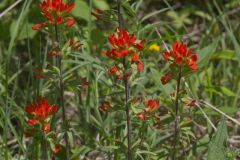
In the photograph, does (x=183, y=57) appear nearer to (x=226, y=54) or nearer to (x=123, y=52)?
(x=123, y=52)

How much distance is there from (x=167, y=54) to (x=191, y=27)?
241 centimetres

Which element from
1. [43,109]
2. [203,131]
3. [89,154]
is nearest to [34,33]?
[89,154]

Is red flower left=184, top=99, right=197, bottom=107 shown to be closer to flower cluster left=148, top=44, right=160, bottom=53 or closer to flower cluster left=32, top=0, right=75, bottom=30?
flower cluster left=32, top=0, right=75, bottom=30

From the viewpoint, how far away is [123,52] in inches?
67.8

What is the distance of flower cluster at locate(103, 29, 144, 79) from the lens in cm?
174

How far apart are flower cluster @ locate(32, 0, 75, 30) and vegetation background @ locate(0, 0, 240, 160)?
14 centimetres

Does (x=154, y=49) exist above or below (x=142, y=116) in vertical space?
above

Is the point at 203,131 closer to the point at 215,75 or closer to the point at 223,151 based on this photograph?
the point at 215,75

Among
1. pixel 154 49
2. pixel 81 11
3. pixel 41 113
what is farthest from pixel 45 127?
pixel 81 11

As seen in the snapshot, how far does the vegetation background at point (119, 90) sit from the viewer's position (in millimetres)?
2049

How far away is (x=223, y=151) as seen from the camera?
1881mm

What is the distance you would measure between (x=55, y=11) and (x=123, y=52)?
0.98 ft

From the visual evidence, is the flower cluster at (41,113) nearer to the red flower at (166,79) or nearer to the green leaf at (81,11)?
the red flower at (166,79)

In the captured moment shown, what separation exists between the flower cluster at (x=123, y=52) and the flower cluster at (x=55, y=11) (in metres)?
0.20
